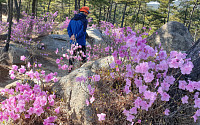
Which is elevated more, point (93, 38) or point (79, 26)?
point (79, 26)

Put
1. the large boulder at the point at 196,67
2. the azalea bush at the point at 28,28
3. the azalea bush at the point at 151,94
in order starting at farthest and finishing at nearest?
1. the azalea bush at the point at 28,28
2. the large boulder at the point at 196,67
3. the azalea bush at the point at 151,94

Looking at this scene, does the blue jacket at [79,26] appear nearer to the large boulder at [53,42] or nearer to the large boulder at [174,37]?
the large boulder at [174,37]

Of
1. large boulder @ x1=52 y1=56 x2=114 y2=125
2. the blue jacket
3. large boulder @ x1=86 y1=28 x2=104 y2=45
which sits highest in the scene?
the blue jacket

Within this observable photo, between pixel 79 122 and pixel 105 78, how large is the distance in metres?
0.77

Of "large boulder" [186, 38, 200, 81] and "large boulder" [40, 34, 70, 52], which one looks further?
"large boulder" [40, 34, 70, 52]

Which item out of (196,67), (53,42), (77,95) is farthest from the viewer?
(53,42)

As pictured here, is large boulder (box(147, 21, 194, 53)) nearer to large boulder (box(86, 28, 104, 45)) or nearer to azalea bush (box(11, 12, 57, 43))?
large boulder (box(86, 28, 104, 45))

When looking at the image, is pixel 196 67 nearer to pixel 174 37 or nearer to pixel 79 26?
pixel 79 26

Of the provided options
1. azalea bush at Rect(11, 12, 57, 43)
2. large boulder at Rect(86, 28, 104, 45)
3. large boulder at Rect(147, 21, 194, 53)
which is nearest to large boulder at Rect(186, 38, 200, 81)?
large boulder at Rect(147, 21, 194, 53)

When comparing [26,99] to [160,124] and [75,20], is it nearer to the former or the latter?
[160,124]

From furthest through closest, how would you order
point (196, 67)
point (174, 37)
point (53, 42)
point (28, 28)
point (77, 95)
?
point (28, 28), point (53, 42), point (174, 37), point (77, 95), point (196, 67)

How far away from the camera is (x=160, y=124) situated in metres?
1.74

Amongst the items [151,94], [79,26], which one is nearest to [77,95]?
[151,94]

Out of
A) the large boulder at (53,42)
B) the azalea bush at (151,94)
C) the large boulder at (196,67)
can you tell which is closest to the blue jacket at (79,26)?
the azalea bush at (151,94)
